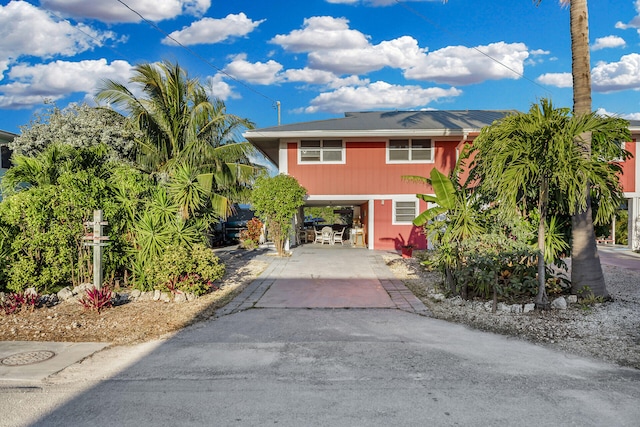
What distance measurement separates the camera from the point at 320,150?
16.8 metres

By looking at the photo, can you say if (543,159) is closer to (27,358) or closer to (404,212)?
(27,358)

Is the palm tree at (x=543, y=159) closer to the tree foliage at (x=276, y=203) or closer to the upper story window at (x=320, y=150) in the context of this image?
the tree foliage at (x=276, y=203)

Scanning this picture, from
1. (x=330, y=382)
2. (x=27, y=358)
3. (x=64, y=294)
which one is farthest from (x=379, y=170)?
(x=27, y=358)

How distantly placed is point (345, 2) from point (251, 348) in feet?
Answer: 46.6

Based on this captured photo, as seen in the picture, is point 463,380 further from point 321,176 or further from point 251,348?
point 321,176

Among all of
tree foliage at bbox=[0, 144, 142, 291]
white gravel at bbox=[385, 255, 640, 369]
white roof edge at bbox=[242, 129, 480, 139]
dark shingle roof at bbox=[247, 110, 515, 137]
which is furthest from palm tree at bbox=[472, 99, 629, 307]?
dark shingle roof at bbox=[247, 110, 515, 137]

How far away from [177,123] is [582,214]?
15292 millimetres

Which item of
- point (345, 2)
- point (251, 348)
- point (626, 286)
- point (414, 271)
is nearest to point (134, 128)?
point (345, 2)

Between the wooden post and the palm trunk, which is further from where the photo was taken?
the wooden post

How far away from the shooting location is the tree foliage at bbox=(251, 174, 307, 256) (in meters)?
14.4

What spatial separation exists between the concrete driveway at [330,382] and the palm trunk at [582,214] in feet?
8.60

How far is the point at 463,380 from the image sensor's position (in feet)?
13.8

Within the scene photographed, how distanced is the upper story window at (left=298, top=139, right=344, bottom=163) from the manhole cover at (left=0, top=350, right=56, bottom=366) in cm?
1256

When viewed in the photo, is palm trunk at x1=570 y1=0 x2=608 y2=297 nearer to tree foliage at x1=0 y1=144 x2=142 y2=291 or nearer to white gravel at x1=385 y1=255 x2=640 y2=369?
white gravel at x1=385 y1=255 x2=640 y2=369
